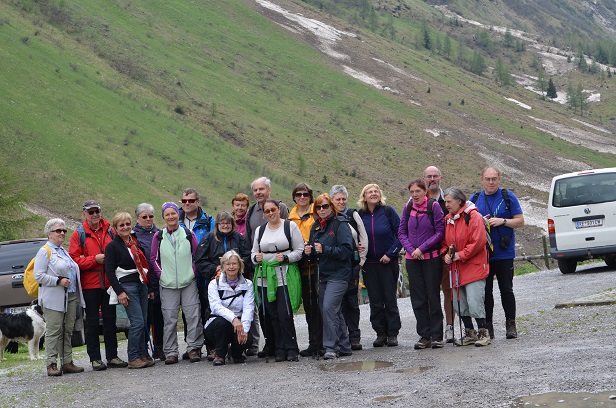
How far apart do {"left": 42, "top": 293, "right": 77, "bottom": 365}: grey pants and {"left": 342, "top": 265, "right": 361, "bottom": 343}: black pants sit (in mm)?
3472

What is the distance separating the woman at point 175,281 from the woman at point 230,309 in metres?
0.51

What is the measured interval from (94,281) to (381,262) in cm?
371

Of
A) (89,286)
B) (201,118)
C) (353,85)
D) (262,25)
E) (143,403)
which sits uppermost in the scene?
(262,25)

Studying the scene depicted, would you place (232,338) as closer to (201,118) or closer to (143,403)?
(143,403)

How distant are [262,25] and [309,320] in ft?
295

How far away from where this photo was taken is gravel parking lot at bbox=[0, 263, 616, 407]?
799 centimetres

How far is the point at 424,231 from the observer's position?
1170cm

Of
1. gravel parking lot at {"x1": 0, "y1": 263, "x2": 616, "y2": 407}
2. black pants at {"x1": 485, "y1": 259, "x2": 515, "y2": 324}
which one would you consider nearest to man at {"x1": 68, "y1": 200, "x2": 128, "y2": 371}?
gravel parking lot at {"x1": 0, "y1": 263, "x2": 616, "y2": 407}

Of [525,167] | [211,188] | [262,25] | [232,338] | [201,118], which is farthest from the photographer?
[262,25]

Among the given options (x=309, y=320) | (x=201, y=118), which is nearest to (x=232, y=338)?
(x=309, y=320)

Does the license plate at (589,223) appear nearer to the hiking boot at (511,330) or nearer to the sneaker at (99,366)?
the hiking boot at (511,330)

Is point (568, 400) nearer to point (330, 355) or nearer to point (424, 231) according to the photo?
point (330, 355)

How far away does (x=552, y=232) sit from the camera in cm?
2061

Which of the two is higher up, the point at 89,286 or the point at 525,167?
the point at 525,167
